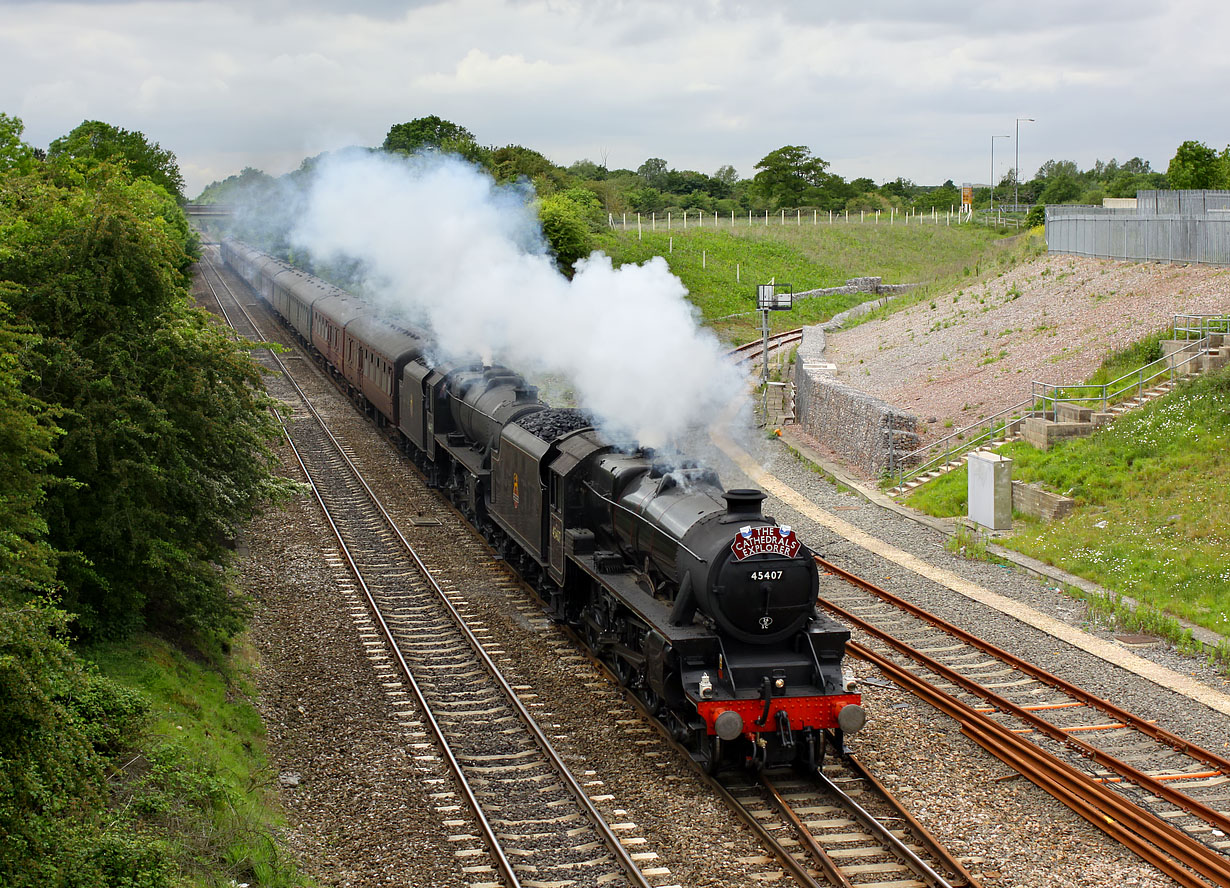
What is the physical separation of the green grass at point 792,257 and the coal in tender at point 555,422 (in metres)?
33.8

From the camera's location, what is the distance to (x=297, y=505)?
80.7 ft

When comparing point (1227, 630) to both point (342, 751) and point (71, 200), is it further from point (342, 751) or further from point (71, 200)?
point (71, 200)

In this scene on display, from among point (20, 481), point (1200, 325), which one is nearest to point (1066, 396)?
point (1200, 325)

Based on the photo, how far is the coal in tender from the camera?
55.2 feet

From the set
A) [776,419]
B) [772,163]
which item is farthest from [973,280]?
[772,163]

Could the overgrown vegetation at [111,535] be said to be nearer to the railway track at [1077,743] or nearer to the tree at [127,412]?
the tree at [127,412]

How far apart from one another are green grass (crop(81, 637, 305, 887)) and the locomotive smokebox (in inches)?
219

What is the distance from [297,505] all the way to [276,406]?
27.0 ft

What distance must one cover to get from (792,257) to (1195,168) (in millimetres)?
24326

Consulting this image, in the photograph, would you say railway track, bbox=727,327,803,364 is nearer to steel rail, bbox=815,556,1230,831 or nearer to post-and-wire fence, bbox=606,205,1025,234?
post-and-wire fence, bbox=606,205,1025,234

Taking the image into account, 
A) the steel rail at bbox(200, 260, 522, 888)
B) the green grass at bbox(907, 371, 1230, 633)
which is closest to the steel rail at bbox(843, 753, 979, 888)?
the steel rail at bbox(200, 260, 522, 888)

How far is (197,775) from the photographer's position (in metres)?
10.3

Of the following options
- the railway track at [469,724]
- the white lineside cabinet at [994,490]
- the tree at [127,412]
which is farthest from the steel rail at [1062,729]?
the tree at [127,412]

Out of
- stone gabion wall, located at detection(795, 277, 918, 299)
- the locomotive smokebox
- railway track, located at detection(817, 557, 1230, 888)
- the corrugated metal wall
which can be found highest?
the corrugated metal wall
